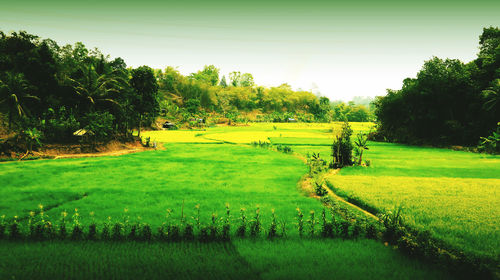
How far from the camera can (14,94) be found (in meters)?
13.0

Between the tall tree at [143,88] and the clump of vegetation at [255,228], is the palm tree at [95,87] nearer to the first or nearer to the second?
the tall tree at [143,88]

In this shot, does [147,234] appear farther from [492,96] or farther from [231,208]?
[492,96]

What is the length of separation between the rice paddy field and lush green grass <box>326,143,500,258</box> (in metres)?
0.03

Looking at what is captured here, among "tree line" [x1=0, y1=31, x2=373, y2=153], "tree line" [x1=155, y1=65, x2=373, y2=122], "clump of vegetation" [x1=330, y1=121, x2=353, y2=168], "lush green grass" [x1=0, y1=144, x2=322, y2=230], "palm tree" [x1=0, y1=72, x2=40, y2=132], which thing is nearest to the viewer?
"lush green grass" [x1=0, y1=144, x2=322, y2=230]

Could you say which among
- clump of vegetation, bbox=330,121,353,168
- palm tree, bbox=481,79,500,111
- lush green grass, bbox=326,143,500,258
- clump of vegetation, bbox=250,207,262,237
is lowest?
clump of vegetation, bbox=250,207,262,237

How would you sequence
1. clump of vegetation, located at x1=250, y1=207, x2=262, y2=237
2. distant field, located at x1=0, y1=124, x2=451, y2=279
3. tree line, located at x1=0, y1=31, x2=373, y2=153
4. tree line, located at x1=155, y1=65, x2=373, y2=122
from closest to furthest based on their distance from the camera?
1. distant field, located at x1=0, y1=124, x2=451, y2=279
2. clump of vegetation, located at x1=250, y1=207, x2=262, y2=237
3. tree line, located at x1=0, y1=31, x2=373, y2=153
4. tree line, located at x1=155, y1=65, x2=373, y2=122

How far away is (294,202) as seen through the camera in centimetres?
732

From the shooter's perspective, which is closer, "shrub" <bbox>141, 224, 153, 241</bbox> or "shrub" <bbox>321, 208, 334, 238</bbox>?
"shrub" <bbox>141, 224, 153, 241</bbox>

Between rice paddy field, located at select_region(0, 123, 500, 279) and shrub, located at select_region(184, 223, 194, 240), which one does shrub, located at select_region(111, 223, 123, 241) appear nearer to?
rice paddy field, located at select_region(0, 123, 500, 279)

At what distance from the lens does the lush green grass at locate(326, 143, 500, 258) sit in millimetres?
4988

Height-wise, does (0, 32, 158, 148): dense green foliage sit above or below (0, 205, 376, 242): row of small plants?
above

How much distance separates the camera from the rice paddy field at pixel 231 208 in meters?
4.13

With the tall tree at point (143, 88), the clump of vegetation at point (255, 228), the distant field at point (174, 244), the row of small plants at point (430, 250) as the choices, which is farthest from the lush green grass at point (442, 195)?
the tall tree at point (143, 88)

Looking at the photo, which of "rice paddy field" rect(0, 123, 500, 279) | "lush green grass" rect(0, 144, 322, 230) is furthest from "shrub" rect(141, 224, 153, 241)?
"lush green grass" rect(0, 144, 322, 230)
